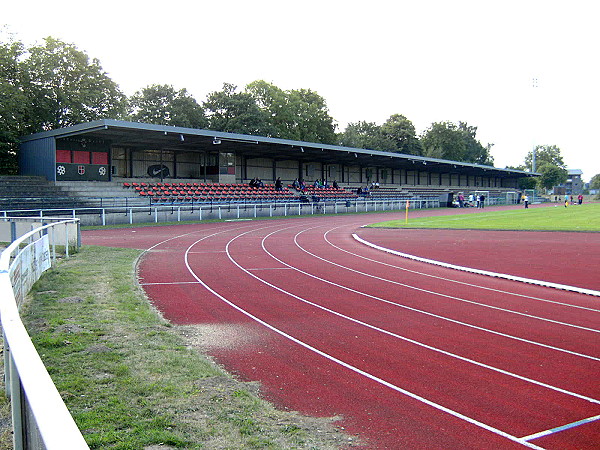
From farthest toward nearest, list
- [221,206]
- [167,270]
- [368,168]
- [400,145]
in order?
[400,145] → [368,168] → [221,206] → [167,270]

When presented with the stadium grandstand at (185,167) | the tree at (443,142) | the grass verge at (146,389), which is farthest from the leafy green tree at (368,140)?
the grass verge at (146,389)

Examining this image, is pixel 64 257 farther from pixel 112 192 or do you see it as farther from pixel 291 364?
pixel 112 192

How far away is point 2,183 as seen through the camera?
108ft

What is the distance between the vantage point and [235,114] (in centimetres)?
6638

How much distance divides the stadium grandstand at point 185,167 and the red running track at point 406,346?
22.3 meters

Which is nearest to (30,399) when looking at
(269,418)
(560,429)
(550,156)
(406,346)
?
(269,418)

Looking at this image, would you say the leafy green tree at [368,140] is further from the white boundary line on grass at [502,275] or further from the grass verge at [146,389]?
the grass verge at [146,389]

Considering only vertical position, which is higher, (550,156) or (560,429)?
(550,156)

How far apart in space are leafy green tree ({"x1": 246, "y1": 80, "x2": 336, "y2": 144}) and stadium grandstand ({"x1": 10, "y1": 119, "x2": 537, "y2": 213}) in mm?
12057

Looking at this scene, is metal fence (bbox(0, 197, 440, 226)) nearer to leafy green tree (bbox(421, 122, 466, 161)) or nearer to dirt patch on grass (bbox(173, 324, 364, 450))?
dirt patch on grass (bbox(173, 324, 364, 450))

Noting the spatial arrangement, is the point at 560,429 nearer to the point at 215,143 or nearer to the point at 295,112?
the point at 215,143

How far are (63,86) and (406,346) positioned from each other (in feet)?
153

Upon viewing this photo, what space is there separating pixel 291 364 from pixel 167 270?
863 centimetres

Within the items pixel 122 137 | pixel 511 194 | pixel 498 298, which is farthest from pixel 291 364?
pixel 511 194
